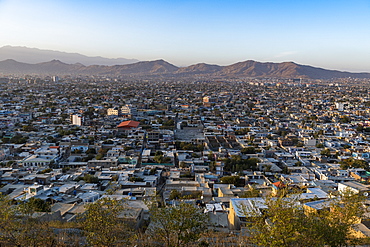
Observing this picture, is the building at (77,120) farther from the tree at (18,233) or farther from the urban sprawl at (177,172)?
the tree at (18,233)

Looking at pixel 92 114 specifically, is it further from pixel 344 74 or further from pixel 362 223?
pixel 344 74

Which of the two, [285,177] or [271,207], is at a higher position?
[271,207]

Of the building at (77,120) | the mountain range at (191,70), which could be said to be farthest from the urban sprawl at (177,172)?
the mountain range at (191,70)

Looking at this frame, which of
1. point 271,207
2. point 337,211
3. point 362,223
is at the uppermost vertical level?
point 271,207

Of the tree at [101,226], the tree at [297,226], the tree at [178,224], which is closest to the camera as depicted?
the tree at [297,226]

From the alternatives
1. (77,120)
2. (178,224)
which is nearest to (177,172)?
(178,224)

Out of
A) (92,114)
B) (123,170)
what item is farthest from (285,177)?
(92,114)

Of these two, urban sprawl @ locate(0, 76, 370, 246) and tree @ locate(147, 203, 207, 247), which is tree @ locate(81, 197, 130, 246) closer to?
urban sprawl @ locate(0, 76, 370, 246)

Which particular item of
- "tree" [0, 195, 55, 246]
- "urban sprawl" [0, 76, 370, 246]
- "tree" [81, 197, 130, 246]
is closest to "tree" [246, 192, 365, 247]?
"urban sprawl" [0, 76, 370, 246]
